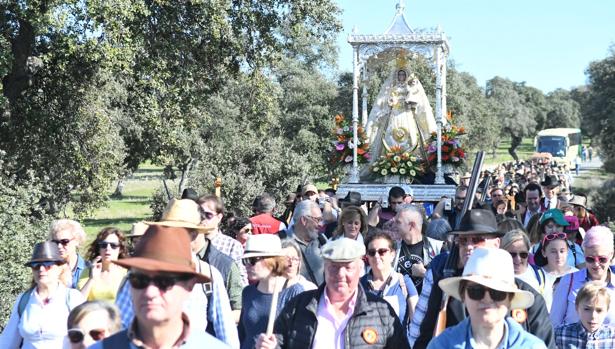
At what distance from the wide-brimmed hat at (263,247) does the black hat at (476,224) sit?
1.32m

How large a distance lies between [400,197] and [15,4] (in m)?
8.94

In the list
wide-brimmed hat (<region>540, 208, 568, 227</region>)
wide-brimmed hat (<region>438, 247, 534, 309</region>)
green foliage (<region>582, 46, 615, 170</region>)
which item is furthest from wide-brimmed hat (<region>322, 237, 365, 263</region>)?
green foliage (<region>582, 46, 615, 170</region>)

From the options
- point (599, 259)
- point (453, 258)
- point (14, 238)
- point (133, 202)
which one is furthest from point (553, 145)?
point (453, 258)

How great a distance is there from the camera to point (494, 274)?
4344 mm

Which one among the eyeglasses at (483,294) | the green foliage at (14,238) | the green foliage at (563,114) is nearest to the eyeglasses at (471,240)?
the eyeglasses at (483,294)

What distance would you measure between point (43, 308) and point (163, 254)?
2826 mm

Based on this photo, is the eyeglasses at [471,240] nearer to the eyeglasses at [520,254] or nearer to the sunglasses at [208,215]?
the eyeglasses at [520,254]

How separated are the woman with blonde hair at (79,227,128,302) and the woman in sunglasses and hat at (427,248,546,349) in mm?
2922

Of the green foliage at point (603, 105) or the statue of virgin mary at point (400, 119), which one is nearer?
the statue of virgin mary at point (400, 119)

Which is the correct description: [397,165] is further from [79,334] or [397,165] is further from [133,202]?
[133,202]

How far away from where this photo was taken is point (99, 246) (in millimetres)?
6613

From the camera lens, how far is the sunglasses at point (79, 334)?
4293 millimetres

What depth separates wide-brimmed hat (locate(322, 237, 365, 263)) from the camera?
4961 mm

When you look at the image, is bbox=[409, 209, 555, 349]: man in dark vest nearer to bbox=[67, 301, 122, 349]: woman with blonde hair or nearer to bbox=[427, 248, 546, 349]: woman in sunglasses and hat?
bbox=[427, 248, 546, 349]: woman in sunglasses and hat
